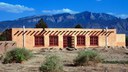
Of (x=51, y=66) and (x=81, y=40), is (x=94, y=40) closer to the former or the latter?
(x=81, y=40)

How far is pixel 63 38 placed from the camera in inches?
2520

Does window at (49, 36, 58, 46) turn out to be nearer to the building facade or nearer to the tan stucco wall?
the building facade

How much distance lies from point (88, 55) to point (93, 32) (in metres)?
37.9

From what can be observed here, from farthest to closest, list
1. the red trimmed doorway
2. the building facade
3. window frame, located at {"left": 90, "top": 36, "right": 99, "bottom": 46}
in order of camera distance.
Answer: window frame, located at {"left": 90, "top": 36, "right": 99, "bottom": 46}
the red trimmed doorway
the building facade

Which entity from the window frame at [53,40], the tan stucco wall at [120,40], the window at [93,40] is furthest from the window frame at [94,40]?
the window frame at [53,40]

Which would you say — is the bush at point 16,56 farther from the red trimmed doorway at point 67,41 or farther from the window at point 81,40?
the window at point 81,40

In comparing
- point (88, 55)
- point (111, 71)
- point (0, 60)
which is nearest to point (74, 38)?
point (0, 60)

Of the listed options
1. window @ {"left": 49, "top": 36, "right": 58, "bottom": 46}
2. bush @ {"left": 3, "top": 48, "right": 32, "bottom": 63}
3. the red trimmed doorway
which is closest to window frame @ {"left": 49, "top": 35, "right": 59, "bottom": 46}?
window @ {"left": 49, "top": 36, "right": 58, "bottom": 46}

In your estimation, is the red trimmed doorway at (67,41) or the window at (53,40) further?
the red trimmed doorway at (67,41)

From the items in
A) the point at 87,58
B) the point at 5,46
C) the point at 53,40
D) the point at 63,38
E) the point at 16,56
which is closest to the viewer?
the point at 87,58

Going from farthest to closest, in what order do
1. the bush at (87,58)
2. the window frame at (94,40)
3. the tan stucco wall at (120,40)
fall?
the tan stucco wall at (120,40)
the window frame at (94,40)
the bush at (87,58)

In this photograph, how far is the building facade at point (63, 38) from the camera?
2375 inches

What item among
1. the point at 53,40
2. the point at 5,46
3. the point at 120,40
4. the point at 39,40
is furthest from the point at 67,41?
the point at 5,46

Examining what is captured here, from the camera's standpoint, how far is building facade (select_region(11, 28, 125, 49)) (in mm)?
60312
